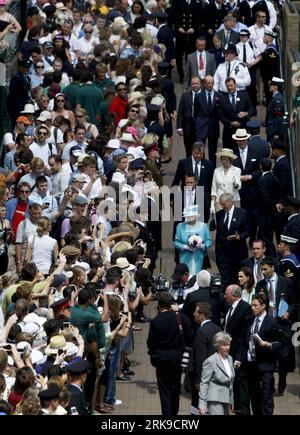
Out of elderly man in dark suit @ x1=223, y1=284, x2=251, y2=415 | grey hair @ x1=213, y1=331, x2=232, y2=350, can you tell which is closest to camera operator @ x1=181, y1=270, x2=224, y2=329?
elderly man in dark suit @ x1=223, y1=284, x2=251, y2=415

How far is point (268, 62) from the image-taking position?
3120 cm

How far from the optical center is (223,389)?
1875 centimetres

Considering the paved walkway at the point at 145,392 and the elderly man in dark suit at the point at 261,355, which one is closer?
the elderly man in dark suit at the point at 261,355

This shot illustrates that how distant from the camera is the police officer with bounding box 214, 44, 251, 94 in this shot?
28.7m

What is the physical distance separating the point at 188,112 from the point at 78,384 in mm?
10098

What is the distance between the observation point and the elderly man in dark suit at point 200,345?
19.5 m

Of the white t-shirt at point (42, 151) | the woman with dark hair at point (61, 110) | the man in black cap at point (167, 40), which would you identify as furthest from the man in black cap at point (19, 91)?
the man in black cap at point (167, 40)

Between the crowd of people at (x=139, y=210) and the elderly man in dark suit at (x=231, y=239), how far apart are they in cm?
2

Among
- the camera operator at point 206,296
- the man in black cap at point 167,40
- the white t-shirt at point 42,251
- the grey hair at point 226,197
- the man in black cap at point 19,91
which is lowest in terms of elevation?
the camera operator at point 206,296

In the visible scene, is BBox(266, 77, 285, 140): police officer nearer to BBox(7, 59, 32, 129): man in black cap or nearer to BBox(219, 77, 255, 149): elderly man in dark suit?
BBox(219, 77, 255, 149): elderly man in dark suit

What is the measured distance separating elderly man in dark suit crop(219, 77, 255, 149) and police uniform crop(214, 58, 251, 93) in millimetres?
929

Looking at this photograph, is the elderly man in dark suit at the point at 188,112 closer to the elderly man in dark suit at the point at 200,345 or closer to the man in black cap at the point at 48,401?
the elderly man in dark suit at the point at 200,345
